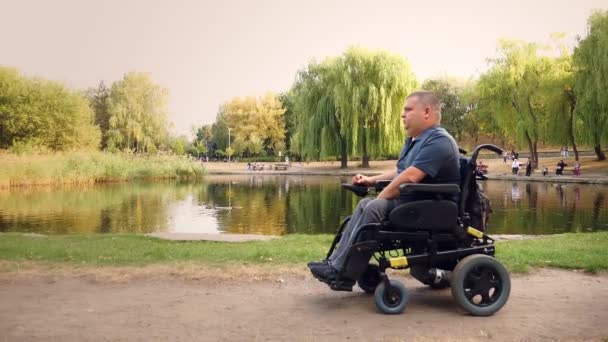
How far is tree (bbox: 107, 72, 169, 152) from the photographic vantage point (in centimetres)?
5825

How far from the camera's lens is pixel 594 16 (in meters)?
33.6

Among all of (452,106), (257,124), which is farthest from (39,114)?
(452,106)

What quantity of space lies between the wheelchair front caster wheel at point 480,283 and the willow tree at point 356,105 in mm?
38540

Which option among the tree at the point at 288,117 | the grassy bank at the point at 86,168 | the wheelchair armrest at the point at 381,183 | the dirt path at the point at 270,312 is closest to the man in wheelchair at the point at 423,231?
the dirt path at the point at 270,312

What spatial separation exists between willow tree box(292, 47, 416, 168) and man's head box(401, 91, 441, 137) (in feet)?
125

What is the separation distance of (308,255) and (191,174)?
38.1 meters

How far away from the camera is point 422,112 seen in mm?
4320

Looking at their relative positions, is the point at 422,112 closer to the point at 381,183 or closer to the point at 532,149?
Answer: the point at 381,183

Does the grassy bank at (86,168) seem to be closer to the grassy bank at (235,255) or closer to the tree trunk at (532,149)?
the tree trunk at (532,149)

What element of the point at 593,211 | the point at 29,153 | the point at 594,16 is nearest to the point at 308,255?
the point at 593,211

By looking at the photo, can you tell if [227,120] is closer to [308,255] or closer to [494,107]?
[494,107]

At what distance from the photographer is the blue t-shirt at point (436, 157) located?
4078 millimetres

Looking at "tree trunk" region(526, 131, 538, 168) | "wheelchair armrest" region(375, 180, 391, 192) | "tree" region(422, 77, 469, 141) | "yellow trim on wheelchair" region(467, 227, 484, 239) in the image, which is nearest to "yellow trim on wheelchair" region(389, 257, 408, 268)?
"yellow trim on wheelchair" region(467, 227, 484, 239)

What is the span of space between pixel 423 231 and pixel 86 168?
115 feet
